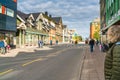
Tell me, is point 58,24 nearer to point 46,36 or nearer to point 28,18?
point 46,36

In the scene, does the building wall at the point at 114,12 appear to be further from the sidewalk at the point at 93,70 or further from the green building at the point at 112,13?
the sidewalk at the point at 93,70

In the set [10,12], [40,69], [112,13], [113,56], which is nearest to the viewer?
[113,56]

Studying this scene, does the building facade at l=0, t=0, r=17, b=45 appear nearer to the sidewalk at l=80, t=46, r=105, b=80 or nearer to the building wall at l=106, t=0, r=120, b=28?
the building wall at l=106, t=0, r=120, b=28

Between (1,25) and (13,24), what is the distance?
244 inches

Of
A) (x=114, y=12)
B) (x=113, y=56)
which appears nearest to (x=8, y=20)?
(x=114, y=12)

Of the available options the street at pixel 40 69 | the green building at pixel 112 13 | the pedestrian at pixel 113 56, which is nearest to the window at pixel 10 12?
the green building at pixel 112 13

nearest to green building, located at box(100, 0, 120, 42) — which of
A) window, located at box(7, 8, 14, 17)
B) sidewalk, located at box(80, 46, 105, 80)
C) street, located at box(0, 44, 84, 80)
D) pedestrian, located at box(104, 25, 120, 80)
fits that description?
sidewalk, located at box(80, 46, 105, 80)

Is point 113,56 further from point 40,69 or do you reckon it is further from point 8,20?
point 8,20

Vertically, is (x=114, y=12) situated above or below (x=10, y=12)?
below

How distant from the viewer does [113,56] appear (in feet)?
11.5

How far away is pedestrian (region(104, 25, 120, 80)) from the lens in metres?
3.40

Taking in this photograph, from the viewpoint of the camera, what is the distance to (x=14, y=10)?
2028 inches

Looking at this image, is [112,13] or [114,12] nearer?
[114,12]

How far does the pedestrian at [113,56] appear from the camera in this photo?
3.40 meters
